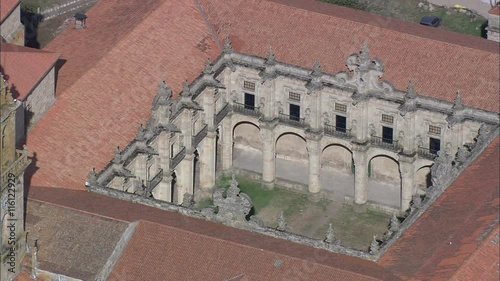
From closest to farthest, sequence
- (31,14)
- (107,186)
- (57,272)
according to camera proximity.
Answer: (57,272) → (107,186) → (31,14)

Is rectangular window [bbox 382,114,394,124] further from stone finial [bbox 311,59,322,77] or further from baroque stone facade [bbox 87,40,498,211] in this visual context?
stone finial [bbox 311,59,322,77]

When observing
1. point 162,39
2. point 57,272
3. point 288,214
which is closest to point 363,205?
point 288,214

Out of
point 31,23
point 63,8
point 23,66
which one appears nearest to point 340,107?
point 23,66

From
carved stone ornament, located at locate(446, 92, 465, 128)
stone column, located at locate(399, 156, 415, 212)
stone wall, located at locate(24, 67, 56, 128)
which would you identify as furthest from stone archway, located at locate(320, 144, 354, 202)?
stone wall, located at locate(24, 67, 56, 128)

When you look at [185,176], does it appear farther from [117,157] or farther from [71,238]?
[71,238]

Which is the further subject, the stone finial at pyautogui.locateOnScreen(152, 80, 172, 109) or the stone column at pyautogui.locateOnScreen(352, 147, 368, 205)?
the stone column at pyautogui.locateOnScreen(352, 147, 368, 205)

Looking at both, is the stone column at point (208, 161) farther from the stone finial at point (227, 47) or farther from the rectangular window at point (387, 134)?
the rectangular window at point (387, 134)

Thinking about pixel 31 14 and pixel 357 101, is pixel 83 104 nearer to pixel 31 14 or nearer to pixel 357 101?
pixel 357 101
